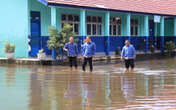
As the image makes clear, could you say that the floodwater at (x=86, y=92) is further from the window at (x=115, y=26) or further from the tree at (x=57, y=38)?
the window at (x=115, y=26)

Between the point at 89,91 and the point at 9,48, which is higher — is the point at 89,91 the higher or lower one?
the lower one

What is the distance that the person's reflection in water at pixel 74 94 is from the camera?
8.88 m

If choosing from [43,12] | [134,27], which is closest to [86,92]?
[43,12]

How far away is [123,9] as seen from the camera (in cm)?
2647

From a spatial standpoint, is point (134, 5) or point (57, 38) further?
point (134, 5)

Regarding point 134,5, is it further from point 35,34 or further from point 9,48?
point 9,48

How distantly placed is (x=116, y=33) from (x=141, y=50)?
2.34 m

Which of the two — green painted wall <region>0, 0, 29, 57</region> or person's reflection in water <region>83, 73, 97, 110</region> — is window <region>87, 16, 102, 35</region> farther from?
person's reflection in water <region>83, 73, 97, 110</region>

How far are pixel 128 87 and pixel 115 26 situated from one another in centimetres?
1765

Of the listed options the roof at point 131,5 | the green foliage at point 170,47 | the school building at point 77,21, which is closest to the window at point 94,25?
the school building at point 77,21

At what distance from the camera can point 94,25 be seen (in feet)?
90.4

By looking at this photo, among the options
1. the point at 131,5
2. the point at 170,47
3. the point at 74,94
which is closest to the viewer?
the point at 74,94

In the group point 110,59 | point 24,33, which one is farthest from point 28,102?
point 110,59

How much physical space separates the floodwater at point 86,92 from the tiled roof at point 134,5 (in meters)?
8.34
